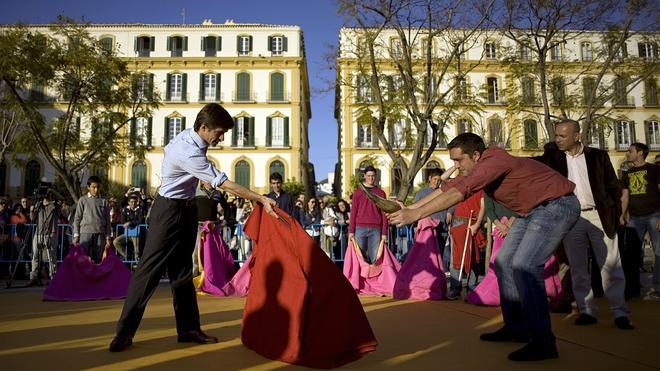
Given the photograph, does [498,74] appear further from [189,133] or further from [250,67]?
[189,133]

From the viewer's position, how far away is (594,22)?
1501cm

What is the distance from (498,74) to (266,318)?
40.9m

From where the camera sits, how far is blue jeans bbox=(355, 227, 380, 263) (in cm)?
799

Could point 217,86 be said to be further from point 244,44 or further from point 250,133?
point 250,133

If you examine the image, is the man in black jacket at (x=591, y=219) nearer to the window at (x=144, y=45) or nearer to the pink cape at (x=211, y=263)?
the pink cape at (x=211, y=263)

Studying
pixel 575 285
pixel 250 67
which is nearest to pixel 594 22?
pixel 575 285

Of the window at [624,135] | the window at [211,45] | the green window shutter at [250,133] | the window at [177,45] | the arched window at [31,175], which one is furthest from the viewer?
the window at [624,135]

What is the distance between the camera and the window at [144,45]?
3981 centimetres

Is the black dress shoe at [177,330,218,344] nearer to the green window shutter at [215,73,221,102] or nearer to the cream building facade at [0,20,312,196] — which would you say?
the cream building facade at [0,20,312,196]

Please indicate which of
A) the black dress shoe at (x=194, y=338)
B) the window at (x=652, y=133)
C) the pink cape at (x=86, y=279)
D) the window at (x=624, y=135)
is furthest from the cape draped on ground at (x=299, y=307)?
the window at (x=652, y=133)

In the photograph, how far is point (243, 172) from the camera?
126ft

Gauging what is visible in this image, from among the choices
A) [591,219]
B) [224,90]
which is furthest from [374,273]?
[224,90]

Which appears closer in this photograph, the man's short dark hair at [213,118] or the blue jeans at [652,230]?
the man's short dark hair at [213,118]

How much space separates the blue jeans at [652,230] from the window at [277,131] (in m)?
33.1
